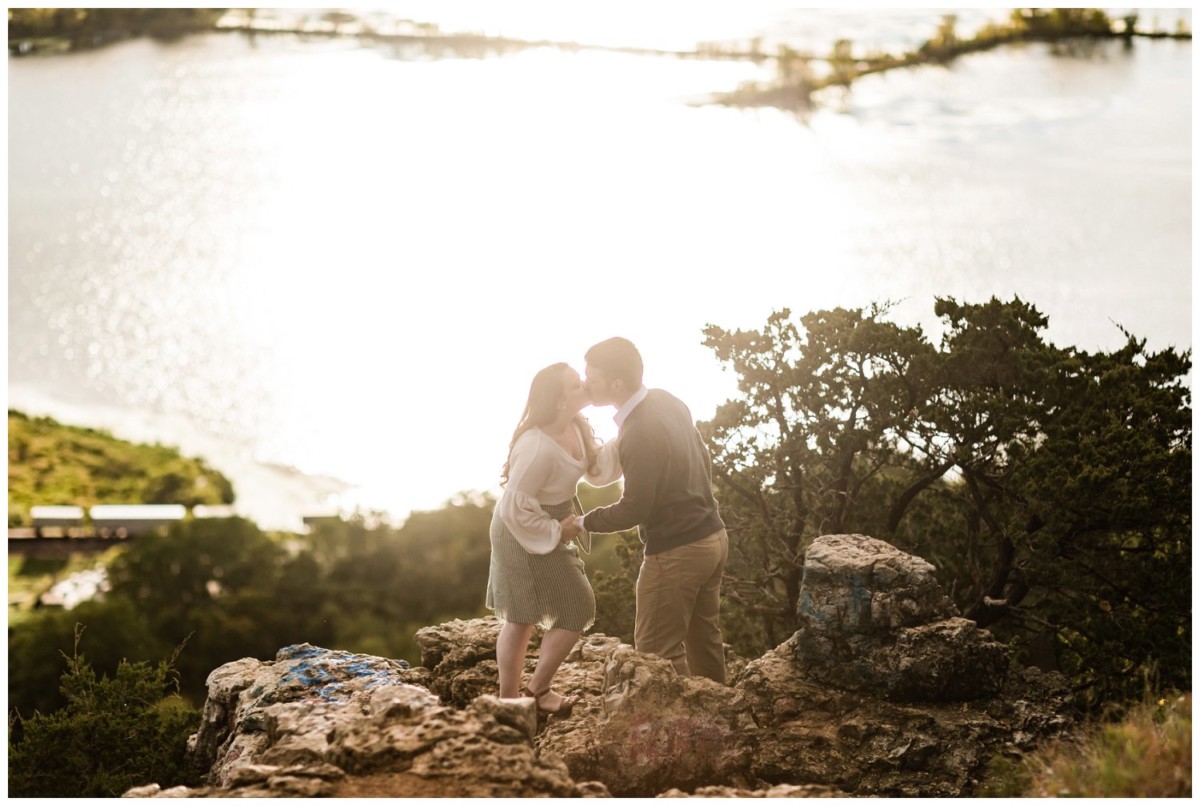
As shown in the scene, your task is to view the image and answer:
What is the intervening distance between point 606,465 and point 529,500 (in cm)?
52

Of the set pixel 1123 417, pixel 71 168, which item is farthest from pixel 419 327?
pixel 1123 417

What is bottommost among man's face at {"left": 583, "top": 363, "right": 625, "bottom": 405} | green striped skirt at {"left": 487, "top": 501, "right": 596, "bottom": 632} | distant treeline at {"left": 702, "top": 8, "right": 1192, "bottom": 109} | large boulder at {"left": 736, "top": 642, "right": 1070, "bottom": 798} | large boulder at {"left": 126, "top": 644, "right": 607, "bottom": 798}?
large boulder at {"left": 736, "top": 642, "right": 1070, "bottom": 798}

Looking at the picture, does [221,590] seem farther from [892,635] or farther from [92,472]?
[892,635]

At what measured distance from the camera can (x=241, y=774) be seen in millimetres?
6305

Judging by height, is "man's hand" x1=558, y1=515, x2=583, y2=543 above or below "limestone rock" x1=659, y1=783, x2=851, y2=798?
above

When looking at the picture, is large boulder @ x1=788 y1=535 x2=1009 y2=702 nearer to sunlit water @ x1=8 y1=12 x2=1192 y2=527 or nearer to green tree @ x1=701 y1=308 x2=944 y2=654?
green tree @ x1=701 y1=308 x2=944 y2=654

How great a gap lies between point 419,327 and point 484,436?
14.0 ft

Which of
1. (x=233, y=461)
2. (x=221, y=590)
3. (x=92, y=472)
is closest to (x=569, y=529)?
(x=221, y=590)

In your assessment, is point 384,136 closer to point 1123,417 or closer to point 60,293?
Answer: point 60,293

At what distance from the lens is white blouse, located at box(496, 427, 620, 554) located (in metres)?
6.79

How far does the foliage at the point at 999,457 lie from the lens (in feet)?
31.0

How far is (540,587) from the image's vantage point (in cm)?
693

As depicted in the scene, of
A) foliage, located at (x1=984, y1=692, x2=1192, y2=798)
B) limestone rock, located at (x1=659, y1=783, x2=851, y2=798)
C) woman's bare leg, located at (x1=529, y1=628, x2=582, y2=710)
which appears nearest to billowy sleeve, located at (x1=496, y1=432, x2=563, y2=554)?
woman's bare leg, located at (x1=529, y1=628, x2=582, y2=710)

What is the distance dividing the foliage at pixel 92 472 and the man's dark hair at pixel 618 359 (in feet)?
158
